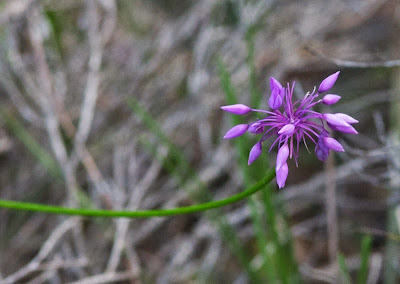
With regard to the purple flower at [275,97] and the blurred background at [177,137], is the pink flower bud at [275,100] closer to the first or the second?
the purple flower at [275,97]

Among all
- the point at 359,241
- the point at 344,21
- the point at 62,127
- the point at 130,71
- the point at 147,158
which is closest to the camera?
the point at 359,241

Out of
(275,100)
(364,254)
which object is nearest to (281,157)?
(275,100)

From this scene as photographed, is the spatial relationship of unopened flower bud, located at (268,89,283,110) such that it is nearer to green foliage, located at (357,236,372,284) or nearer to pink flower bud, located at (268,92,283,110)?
pink flower bud, located at (268,92,283,110)

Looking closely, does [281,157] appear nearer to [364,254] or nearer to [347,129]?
[347,129]

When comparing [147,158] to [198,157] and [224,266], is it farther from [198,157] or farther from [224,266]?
[224,266]

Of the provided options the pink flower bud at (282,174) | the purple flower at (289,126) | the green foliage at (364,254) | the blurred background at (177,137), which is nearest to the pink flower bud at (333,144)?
the purple flower at (289,126)

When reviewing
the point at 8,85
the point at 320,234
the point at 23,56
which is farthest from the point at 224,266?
the point at 23,56
